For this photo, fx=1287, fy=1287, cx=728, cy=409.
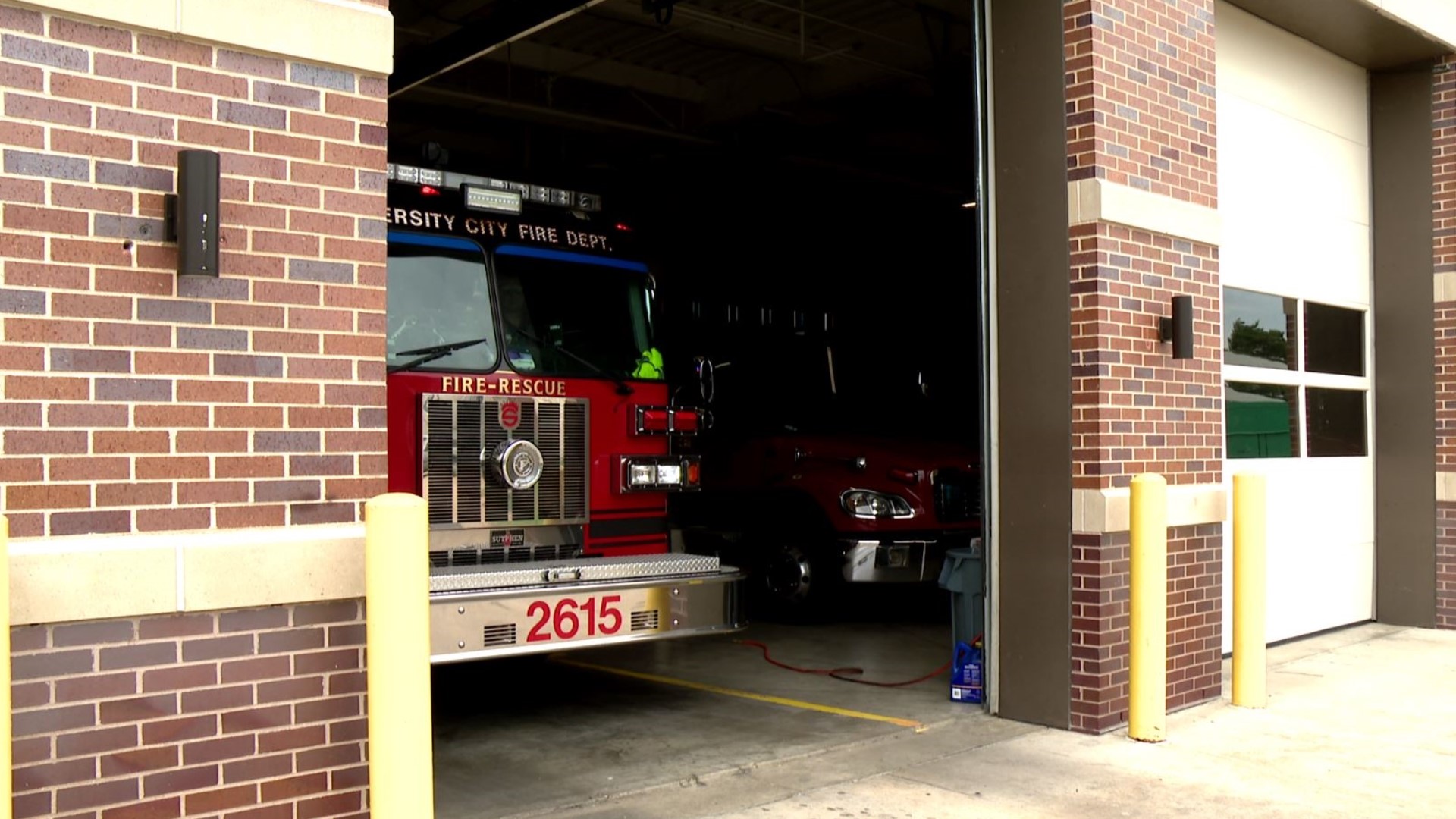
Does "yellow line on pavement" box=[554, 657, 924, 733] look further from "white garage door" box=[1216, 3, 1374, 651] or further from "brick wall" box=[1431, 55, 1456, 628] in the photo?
"brick wall" box=[1431, 55, 1456, 628]

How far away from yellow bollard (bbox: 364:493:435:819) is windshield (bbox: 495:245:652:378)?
3.33 meters

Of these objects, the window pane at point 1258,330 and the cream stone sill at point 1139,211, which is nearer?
the cream stone sill at point 1139,211

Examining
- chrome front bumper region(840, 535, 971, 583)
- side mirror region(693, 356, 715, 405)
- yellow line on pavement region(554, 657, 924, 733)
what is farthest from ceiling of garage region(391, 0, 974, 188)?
yellow line on pavement region(554, 657, 924, 733)

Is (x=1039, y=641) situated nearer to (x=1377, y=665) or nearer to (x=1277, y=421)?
(x=1377, y=665)

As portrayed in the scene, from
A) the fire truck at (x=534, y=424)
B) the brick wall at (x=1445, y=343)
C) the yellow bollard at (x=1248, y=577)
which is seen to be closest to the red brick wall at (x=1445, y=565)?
the brick wall at (x=1445, y=343)

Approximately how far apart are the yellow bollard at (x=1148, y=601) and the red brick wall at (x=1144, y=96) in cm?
168

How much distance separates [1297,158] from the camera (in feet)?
32.3

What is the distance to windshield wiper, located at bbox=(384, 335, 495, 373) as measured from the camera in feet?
21.1

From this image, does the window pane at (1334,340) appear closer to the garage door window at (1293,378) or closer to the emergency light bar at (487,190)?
the garage door window at (1293,378)

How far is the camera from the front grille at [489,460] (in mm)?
6465

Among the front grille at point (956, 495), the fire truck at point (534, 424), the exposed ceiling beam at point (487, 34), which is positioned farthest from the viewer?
the front grille at point (956, 495)

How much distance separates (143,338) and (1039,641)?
15.2 ft

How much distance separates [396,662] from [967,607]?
4.26 meters

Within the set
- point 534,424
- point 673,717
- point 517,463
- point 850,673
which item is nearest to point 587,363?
point 534,424
